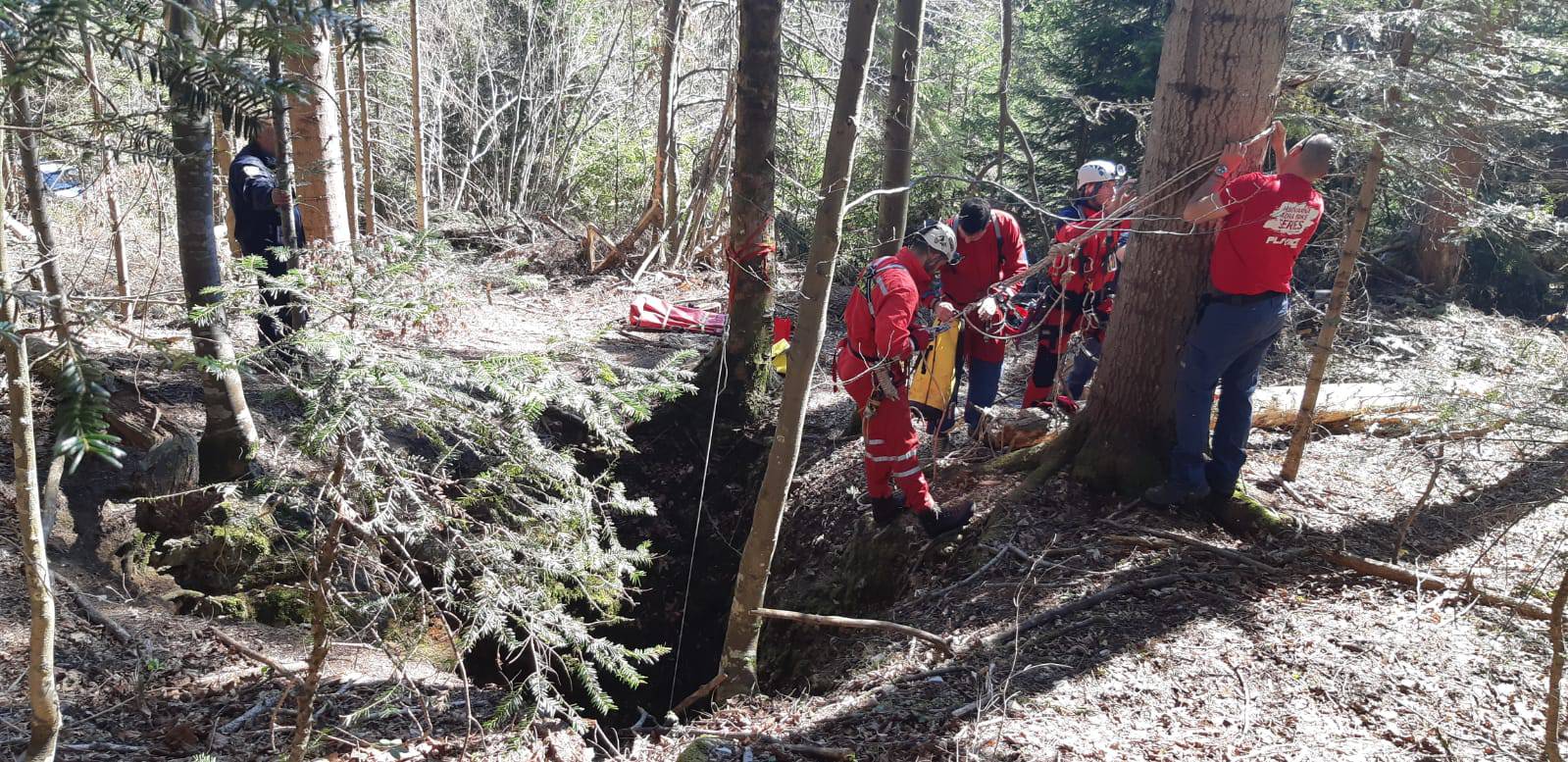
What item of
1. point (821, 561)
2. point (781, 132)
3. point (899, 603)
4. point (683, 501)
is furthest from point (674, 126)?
point (899, 603)

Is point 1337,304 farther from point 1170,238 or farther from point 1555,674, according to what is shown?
point 1555,674

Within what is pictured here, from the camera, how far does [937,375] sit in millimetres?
6074

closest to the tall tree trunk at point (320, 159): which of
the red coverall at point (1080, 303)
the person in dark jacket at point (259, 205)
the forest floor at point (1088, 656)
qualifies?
the person in dark jacket at point (259, 205)

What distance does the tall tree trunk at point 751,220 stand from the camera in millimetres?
6434

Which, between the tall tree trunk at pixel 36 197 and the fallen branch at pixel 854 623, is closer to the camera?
the tall tree trunk at pixel 36 197

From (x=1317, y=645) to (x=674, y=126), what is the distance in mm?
10559

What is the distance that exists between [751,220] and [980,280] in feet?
5.79

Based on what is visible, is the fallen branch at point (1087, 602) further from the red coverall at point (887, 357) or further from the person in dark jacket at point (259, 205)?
the person in dark jacket at point (259, 205)

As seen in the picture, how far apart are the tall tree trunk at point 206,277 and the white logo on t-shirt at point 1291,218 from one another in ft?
15.2

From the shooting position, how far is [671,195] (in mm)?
12656

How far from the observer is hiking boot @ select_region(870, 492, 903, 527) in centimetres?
539

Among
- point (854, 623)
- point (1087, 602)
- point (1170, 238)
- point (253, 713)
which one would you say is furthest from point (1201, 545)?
point (253, 713)

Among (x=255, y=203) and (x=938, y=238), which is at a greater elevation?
(x=938, y=238)

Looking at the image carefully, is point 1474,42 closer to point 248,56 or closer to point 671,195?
point 248,56
